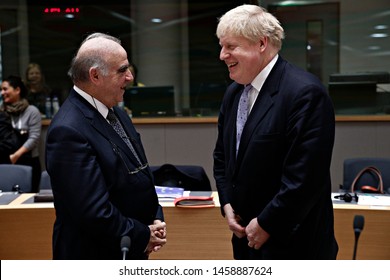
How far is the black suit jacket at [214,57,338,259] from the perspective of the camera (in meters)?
1.97

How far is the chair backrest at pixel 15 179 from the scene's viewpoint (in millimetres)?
4105

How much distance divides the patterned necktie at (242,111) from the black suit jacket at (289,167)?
4.2 inches

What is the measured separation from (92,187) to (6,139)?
3.77 meters

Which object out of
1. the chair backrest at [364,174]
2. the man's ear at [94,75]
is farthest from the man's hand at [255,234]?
the chair backrest at [364,174]

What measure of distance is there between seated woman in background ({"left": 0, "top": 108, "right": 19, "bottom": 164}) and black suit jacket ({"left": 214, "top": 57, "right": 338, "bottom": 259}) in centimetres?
372

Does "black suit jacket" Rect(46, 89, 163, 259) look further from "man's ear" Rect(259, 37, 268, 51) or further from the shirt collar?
"man's ear" Rect(259, 37, 268, 51)

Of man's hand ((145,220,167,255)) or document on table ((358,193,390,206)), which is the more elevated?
man's hand ((145,220,167,255))

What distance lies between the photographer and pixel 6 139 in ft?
17.6

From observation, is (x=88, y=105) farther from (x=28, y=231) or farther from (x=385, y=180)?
(x=385, y=180)

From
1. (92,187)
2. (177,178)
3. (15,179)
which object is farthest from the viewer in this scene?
(15,179)

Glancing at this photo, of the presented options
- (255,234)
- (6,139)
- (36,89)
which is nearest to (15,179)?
(6,139)

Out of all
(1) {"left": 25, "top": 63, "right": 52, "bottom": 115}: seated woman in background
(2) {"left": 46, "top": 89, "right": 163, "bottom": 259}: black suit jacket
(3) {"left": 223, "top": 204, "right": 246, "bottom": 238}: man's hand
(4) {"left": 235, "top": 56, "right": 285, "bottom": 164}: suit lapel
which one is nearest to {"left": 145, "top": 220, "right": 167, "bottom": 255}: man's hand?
(2) {"left": 46, "top": 89, "right": 163, "bottom": 259}: black suit jacket

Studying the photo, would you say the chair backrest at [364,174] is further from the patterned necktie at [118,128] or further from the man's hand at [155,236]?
the patterned necktie at [118,128]

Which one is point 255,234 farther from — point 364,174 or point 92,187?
point 364,174
